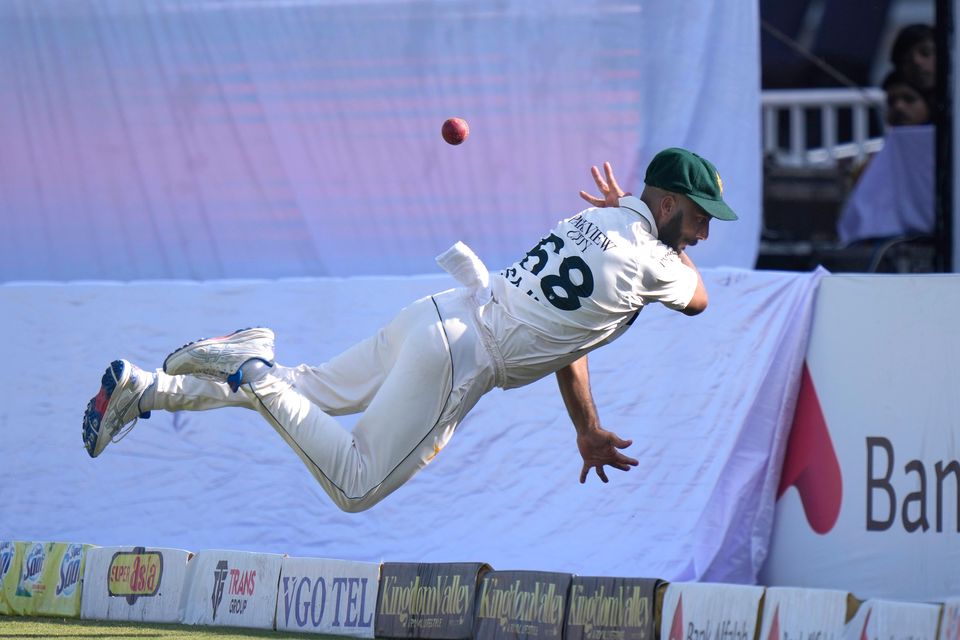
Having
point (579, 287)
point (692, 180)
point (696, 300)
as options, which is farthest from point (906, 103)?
point (579, 287)

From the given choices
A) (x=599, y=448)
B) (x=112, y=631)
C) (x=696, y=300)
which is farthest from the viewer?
(x=112, y=631)

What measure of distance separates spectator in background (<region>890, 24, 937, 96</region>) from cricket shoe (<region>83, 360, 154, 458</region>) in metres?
5.96

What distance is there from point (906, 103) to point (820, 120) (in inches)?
108

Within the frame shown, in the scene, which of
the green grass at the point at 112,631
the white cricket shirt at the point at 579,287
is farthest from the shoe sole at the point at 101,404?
the white cricket shirt at the point at 579,287

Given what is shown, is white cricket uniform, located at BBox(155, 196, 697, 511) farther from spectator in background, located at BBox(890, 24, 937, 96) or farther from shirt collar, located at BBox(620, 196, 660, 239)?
spectator in background, located at BBox(890, 24, 937, 96)

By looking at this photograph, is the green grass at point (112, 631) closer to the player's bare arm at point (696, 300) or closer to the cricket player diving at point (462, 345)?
the cricket player diving at point (462, 345)

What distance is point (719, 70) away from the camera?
7496mm

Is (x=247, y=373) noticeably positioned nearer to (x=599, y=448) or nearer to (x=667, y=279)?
(x=599, y=448)

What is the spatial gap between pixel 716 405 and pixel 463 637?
180cm

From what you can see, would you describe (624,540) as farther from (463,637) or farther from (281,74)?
(281,74)

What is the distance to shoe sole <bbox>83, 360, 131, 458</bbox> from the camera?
16.7 ft

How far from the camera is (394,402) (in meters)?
4.98

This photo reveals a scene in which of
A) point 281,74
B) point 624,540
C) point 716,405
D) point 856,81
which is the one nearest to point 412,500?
point 624,540

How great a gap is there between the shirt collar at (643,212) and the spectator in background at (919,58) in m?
4.89
